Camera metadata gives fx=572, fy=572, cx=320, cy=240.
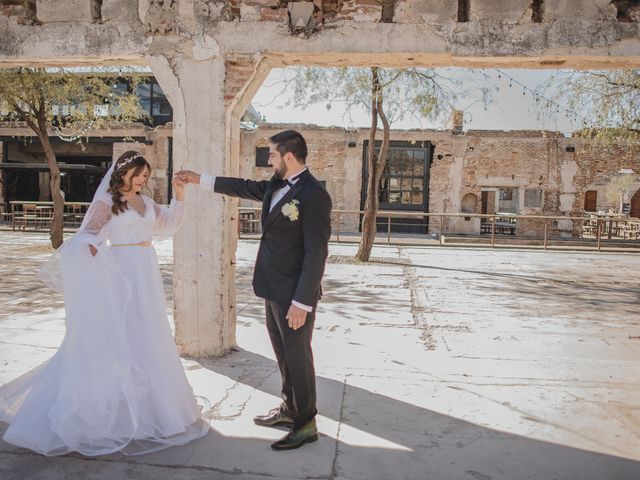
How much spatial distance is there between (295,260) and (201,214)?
A: 2.04 meters

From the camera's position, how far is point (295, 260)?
3402 mm

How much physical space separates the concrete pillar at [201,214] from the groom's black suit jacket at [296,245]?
5.55 ft

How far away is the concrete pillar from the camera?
16.8 feet

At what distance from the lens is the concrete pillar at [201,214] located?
16.8 ft

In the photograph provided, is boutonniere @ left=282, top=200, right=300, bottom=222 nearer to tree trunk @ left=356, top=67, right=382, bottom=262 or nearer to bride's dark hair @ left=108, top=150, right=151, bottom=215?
bride's dark hair @ left=108, top=150, right=151, bottom=215

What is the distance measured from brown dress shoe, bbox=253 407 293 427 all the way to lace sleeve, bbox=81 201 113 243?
5.24 ft

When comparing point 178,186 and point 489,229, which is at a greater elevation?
point 178,186

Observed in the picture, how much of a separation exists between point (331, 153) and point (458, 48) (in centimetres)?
1952

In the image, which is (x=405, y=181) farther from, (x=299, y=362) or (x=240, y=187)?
(x=299, y=362)

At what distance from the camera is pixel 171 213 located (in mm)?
4086

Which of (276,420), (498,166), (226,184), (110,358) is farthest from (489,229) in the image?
(110,358)

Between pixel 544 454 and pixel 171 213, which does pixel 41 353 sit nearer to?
pixel 171 213

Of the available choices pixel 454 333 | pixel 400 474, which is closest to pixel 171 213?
pixel 400 474

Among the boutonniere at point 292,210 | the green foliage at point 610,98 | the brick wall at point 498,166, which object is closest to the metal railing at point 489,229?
the brick wall at point 498,166
